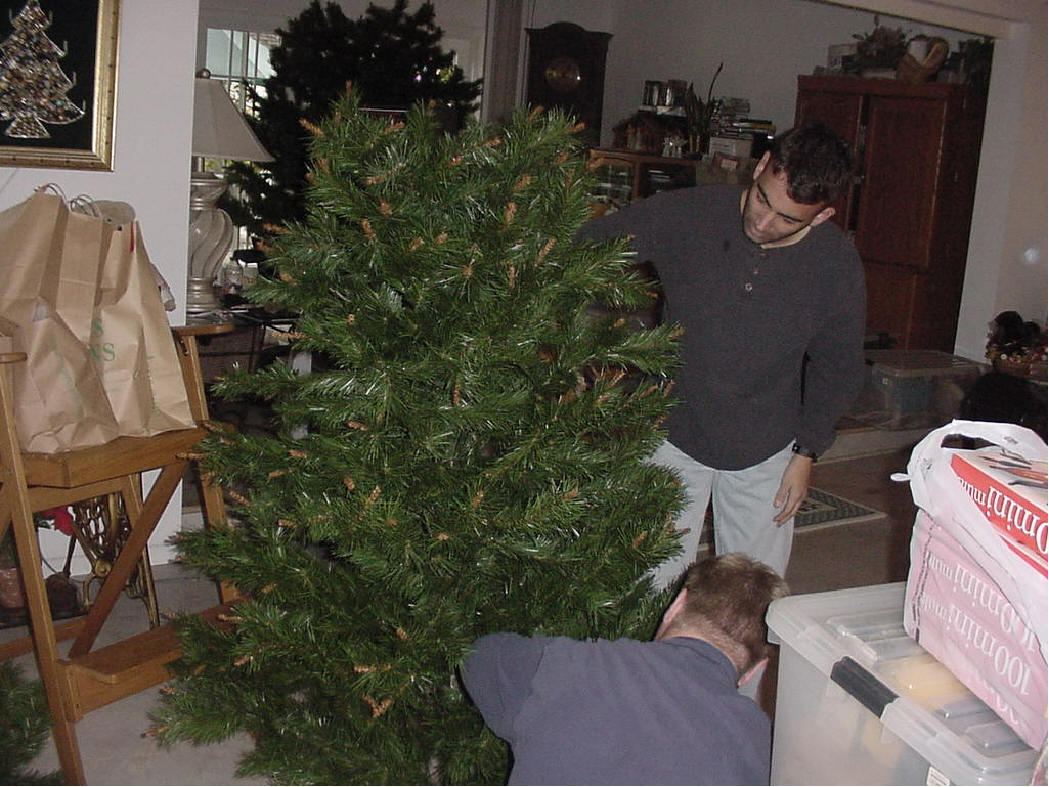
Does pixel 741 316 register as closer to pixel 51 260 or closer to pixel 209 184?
pixel 51 260

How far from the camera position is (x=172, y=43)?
9.25 feet

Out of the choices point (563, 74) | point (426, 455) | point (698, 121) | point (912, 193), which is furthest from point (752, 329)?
point (563, 74)

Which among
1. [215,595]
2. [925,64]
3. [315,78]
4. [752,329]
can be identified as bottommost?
[215,595]

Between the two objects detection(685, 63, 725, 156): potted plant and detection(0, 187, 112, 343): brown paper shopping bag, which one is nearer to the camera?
detection(0, 187, 112, 343): brown paper shopping bag

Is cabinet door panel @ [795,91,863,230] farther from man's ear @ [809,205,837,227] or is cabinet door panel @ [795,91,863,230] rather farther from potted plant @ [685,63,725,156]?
man's ear @ [809,205,837,227]

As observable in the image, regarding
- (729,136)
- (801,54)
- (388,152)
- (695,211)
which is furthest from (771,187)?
(801,54)

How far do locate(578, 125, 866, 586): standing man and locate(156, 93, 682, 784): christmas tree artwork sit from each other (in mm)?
294

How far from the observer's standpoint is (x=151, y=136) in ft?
9.36

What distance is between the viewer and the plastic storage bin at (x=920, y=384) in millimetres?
5352

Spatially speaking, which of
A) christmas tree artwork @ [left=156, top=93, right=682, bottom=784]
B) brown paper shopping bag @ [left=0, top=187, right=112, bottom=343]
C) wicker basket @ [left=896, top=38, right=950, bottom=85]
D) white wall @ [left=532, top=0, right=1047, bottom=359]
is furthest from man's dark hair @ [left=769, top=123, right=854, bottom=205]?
wicker basket @ [left=896, top=38, right=950, bottom=85]

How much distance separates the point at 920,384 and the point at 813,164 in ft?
12.9

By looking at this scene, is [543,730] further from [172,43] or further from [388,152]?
[172,43]

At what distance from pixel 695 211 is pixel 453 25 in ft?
22.9

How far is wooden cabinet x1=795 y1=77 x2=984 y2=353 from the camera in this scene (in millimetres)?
Result: 6020
